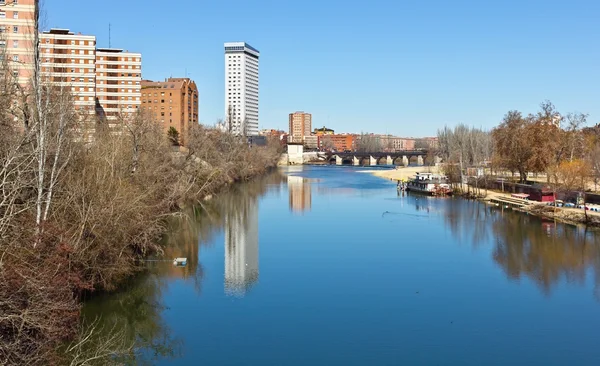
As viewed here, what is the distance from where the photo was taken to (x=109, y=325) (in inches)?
504

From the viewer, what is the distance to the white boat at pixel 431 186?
44000 mm

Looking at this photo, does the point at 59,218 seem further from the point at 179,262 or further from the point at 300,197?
the point at 300,197

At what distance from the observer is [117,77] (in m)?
54.0

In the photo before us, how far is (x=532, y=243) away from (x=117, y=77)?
43149 millimetres

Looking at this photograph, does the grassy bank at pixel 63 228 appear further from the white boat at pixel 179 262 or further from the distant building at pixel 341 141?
the distant building at pixel 341 141

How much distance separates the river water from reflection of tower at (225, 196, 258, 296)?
2.9 inches

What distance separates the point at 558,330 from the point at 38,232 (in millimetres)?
11183

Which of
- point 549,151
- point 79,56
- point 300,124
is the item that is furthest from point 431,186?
point 300,124

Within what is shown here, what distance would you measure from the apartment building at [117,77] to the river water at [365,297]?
102 ft

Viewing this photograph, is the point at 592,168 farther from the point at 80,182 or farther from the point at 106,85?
the point at 106,85

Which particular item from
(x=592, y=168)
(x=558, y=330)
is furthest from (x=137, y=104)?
(x=558, y=330)

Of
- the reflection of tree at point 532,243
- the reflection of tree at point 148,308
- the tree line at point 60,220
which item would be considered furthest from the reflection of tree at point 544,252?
the tree line at point 60,220

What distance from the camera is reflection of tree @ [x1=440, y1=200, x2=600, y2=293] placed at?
18031mm

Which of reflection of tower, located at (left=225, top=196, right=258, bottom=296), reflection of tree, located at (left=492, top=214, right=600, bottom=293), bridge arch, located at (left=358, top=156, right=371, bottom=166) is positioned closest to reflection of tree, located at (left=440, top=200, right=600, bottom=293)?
reflection of tree, located at (left=492, top=214, right=600, bottom=293)
